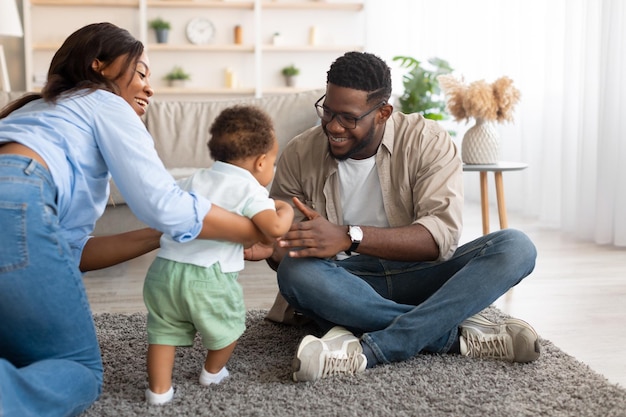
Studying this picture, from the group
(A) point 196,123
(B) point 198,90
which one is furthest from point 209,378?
(B) point 198,90

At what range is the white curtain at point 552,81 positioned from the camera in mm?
4105

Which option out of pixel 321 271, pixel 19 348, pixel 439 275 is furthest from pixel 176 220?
pixel 439 275

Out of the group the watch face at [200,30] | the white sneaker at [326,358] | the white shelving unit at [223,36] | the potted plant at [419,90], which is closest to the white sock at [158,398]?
the white sneaker at [326,358]

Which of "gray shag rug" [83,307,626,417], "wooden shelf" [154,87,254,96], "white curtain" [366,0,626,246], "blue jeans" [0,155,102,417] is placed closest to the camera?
"blue jeans" [0,155,102,417]

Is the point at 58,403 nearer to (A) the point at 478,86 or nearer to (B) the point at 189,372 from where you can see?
(B) the point at 189,372

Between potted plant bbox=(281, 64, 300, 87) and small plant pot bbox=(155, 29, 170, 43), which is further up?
small plant pot bbox=(155, 29, 170, 43)

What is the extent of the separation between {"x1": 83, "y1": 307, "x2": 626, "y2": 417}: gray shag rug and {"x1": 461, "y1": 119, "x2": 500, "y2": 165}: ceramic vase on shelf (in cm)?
164

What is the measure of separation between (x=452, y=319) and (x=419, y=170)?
473mm

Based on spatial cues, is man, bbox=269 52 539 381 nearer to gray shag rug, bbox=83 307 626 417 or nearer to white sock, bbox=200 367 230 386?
gray shag rug, bbox=83 307 626 417

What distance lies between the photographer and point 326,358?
1.96 meters

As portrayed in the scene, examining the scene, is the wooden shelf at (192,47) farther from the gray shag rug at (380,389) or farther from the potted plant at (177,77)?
the gray shag rug at (380,389)

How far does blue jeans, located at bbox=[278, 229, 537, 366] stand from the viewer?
203cm

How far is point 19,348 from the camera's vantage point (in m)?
1.63

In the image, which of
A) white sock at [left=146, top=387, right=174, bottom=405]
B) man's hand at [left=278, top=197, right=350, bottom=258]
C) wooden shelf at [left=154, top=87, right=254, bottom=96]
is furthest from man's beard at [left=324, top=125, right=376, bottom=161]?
wooden shelf at [left=154, top=87, right=254, bottom=96]
